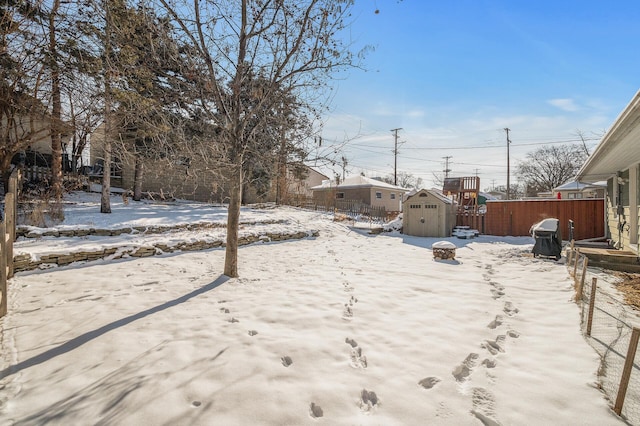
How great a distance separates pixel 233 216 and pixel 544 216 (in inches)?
558

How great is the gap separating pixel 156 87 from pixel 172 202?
35.3 feet

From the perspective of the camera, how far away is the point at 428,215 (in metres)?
14.2

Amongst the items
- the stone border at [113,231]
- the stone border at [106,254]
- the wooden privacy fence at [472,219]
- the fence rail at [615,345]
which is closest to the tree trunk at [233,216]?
the stone border at [106,254]

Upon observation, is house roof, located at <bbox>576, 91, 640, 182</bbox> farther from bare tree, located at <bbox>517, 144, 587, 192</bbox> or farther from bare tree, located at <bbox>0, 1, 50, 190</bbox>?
bare tree, located at <bbox>517, 144, 587, 192</bbox>

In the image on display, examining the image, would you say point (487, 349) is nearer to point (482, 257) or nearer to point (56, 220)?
point (482, 257)

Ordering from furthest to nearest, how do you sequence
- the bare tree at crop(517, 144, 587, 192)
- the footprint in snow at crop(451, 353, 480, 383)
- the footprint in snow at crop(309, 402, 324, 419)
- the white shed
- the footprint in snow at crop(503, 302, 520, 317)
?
the bare tree at crop(517, 144, 587, 192), the white shed, the footprint in snow at crop(503, 302, 520, 317), the footprint in snow at crop(451, 353, 480, 383), the footprint in snow at crop(309, 402, 324, 419)

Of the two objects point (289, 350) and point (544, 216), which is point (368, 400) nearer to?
point (289, 350)

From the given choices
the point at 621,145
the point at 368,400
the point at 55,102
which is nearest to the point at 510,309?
the point at 368,400

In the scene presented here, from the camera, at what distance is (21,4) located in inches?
278

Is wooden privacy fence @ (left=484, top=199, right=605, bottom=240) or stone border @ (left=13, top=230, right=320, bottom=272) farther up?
wooden privacy fence @ (left=484, top=199, right=605, bottom=240)

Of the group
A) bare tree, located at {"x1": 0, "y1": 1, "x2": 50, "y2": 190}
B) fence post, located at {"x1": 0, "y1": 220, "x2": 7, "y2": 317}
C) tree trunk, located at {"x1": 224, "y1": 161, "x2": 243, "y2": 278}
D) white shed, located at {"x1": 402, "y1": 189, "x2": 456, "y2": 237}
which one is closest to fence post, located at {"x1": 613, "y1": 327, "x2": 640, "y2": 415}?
tree trunk, located at {"x1": 224, "y1": 161, "x2": 243, "y2": 278}

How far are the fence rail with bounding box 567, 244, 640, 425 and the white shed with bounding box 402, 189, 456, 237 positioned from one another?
8.88 meters

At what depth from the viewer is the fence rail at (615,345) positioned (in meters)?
2.02

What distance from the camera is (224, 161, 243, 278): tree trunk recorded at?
17.4 ft
